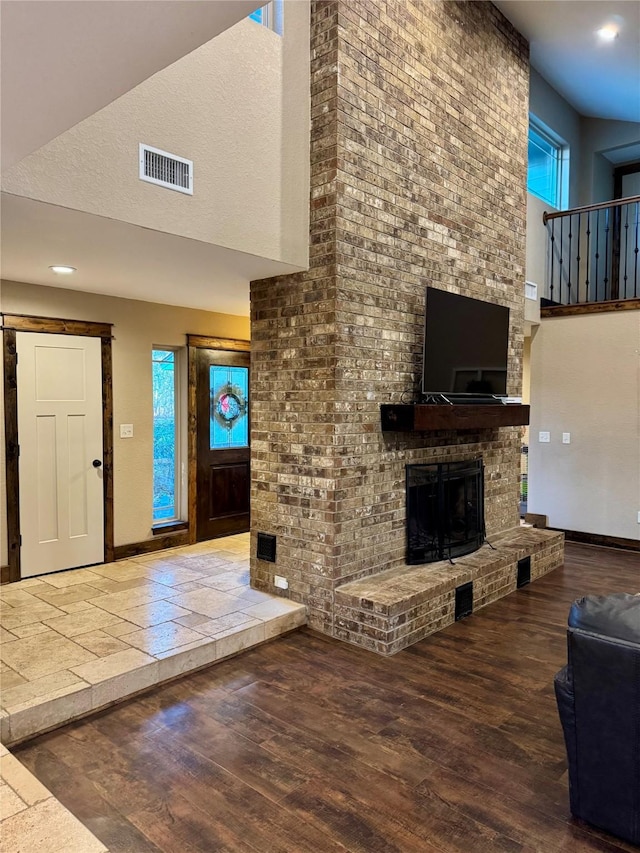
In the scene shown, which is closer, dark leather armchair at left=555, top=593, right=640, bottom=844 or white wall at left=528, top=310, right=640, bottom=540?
dark leather armchair at left=555, top=593, right=640, bottom=844

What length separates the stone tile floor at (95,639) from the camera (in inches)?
82.7

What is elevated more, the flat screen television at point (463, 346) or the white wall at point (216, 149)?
the white wall at point (216, 149)

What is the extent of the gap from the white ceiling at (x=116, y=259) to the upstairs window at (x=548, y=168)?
4.52 meters

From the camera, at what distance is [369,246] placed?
3.99 m

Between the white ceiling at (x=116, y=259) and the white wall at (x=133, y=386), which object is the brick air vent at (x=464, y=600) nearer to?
the white ceiling at (x=116, y=259)

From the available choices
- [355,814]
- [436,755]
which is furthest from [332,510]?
[355,814]

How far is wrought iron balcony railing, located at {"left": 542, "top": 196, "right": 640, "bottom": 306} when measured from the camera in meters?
7.28

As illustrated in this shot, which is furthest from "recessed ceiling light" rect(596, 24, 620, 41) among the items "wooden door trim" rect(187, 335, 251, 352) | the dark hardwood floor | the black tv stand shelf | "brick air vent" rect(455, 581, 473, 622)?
the dark hardwood floor

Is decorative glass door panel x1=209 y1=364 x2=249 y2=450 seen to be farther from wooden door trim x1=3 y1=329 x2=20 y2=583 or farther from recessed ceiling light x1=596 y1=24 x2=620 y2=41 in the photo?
recessed ceiling light x1=596 y1=24 x2=620 y2=41

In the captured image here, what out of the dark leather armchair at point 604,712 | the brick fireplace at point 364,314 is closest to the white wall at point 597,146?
the brick fireplace at point 364,314

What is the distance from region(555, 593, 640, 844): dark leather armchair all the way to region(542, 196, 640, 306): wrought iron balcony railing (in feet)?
19.1

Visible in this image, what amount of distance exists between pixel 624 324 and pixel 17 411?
234 inches

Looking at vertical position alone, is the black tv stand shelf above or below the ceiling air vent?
below

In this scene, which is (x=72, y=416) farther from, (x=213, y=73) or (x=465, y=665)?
(x=465, y=665)
